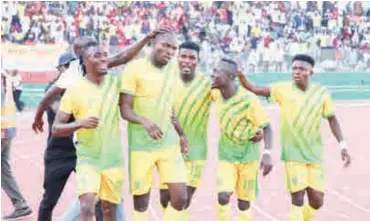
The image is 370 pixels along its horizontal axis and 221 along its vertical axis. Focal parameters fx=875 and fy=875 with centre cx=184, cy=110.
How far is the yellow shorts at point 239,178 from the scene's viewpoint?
887 centimetres

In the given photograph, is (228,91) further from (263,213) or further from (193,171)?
(263,213)

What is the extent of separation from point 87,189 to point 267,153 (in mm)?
2095

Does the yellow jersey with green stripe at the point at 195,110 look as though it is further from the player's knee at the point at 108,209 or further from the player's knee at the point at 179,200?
the player's knee at the point at 108,209

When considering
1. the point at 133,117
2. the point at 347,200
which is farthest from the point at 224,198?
the point at 347,200

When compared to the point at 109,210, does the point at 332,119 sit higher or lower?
higher

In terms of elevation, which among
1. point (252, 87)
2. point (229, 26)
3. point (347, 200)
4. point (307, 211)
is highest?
point (229, 26)

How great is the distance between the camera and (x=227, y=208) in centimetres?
888

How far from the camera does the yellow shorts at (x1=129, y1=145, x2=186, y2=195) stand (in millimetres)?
8164

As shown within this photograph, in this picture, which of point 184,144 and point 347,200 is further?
point 347,200

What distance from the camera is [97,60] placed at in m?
7.66

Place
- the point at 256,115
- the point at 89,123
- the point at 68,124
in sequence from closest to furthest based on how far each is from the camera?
the point at 89,123 → the point at 68,124 → the point at 256,115

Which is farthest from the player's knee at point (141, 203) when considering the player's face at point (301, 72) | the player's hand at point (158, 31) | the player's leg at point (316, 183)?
the player's face at point (301, 72)

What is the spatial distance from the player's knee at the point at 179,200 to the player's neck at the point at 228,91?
1.27 m

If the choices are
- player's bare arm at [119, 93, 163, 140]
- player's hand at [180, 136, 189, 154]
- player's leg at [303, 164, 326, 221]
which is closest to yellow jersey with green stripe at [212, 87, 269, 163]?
player's hand at [180, 136, 189, 154]
